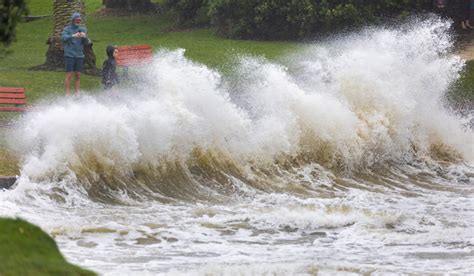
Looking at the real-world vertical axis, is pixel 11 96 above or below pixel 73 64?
below

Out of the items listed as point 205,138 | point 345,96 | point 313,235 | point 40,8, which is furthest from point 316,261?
point 40,8

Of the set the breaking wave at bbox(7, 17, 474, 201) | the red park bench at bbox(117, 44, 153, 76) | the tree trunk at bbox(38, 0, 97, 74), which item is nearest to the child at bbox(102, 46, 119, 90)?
the breaking wave at bbox(7, 17, 474, 201)

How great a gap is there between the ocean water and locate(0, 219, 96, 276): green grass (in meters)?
3.46

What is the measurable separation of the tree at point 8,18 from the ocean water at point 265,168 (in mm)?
3277

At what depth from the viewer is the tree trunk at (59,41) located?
2327 centimetres

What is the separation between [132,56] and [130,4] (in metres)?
12.7

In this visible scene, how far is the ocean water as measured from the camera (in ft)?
39.3

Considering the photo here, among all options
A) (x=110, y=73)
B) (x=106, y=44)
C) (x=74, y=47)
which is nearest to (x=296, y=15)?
(x=106, y=44)

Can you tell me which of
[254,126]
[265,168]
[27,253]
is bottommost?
[265,168]

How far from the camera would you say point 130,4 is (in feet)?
111

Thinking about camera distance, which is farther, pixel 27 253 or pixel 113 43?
pixel 113 43

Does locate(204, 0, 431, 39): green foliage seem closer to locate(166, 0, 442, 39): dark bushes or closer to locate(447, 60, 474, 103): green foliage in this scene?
locate(166, 0, 442, 39): dark bushes

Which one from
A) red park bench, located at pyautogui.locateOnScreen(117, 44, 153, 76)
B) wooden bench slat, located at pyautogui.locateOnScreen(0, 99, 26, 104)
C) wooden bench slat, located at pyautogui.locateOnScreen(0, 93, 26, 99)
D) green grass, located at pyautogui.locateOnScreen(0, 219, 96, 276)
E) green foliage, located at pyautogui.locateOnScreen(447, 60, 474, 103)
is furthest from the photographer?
green foliage, located at pyautogui.locateOnScreen(447, 60, 474, 103)

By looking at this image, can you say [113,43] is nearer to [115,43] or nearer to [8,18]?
[115,43]
